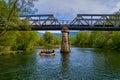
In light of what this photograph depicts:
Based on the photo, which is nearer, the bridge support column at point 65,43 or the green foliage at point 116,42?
the bridge support column at point 65,43

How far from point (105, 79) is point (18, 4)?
51.4 ft

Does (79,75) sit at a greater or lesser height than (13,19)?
lesser

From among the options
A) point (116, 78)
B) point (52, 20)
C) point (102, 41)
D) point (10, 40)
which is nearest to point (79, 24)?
point (52, 20)

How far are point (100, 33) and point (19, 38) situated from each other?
268 ft

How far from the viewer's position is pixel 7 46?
324ft

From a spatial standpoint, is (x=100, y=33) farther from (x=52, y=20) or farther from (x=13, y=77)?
(x=13, y=77)

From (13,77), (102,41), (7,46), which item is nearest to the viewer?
(13,77)

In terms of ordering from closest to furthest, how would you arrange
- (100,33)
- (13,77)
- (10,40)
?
(13,77) → (10,40) → (100,33)

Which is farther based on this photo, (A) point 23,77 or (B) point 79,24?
(B) point 79,24

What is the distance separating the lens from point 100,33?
184625 millimetres

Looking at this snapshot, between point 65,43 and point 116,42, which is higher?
point 65,43

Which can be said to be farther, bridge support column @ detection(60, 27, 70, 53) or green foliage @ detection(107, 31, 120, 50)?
green foliage @ detection(107, 31, 120, 50)

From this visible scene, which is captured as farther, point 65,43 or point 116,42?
point 116,42

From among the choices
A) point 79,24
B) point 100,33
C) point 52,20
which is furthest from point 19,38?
point 100,33
